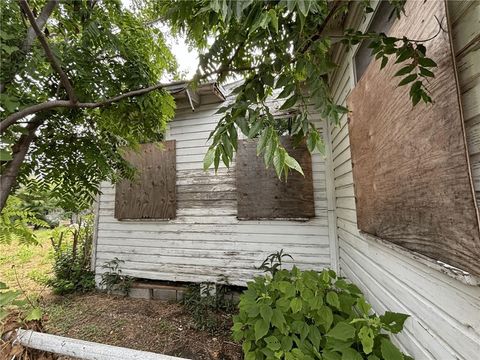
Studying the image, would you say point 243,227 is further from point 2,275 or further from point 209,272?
point 2,275

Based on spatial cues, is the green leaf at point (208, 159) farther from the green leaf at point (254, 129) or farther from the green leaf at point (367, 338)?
the green leaf at point (367, 338)

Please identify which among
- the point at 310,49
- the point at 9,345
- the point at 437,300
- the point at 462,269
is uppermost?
the point at 310,49

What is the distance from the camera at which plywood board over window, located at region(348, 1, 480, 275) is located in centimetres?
80

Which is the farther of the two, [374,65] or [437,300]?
[374,65]

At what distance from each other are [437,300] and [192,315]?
3009 mm

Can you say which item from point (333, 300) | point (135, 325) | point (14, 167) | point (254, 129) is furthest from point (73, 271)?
point (254, 129)

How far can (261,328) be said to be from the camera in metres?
1.63

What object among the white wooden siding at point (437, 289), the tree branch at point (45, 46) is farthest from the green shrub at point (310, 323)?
the tree branch at point (45, 46)

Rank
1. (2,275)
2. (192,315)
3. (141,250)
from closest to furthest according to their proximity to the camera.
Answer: (192,315), (141,250), (2,275)

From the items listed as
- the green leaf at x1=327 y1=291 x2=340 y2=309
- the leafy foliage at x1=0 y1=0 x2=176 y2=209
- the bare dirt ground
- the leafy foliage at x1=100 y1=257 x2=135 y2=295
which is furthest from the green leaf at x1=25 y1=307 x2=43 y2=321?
the leafy foliage at x1=100 y1=257 x2=135 y2=295

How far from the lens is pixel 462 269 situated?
31.2 inches

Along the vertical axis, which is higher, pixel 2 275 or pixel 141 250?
pixel 141 250

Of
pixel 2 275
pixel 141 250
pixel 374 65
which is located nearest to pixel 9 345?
pixel 374 65

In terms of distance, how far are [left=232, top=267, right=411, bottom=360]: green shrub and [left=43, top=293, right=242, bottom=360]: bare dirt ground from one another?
3.54 ft
